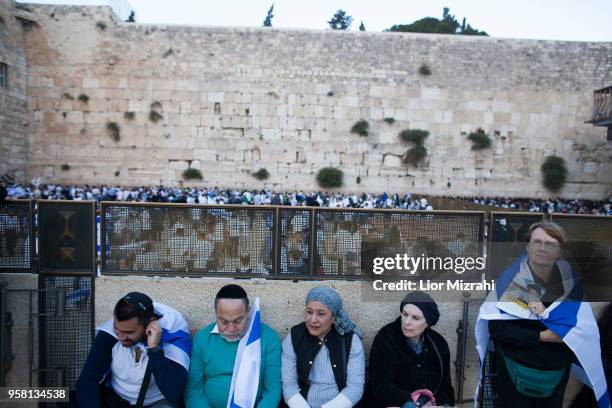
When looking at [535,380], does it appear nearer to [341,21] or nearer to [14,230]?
[14,230]

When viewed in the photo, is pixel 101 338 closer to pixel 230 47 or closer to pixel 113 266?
pixel 113 266

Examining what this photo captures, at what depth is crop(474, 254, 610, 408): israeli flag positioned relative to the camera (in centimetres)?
215

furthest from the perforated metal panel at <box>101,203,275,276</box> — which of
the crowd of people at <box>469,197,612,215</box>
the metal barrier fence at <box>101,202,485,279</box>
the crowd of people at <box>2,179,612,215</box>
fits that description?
the crowd of people at <box>469,197,612,215</box>

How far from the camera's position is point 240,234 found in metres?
2.73

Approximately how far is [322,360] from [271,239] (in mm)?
831

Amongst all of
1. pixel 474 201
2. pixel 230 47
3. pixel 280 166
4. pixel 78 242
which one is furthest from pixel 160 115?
pixel 78 242

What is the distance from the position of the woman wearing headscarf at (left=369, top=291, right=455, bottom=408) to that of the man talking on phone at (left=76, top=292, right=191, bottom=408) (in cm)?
111

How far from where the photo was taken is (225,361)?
232 cm

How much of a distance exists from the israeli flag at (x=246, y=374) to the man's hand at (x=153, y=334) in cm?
45

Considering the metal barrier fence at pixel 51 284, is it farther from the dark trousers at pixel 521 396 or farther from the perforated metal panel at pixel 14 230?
the dark trousers at pixel 521 396

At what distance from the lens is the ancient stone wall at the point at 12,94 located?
42.8 feet

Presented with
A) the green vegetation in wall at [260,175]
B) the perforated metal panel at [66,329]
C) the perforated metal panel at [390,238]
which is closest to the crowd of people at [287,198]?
the green vegetation in wall at [260,175]

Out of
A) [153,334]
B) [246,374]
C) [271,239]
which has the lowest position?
[246,374]

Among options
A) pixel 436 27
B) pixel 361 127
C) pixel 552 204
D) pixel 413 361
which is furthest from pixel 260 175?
pixel 436 27
